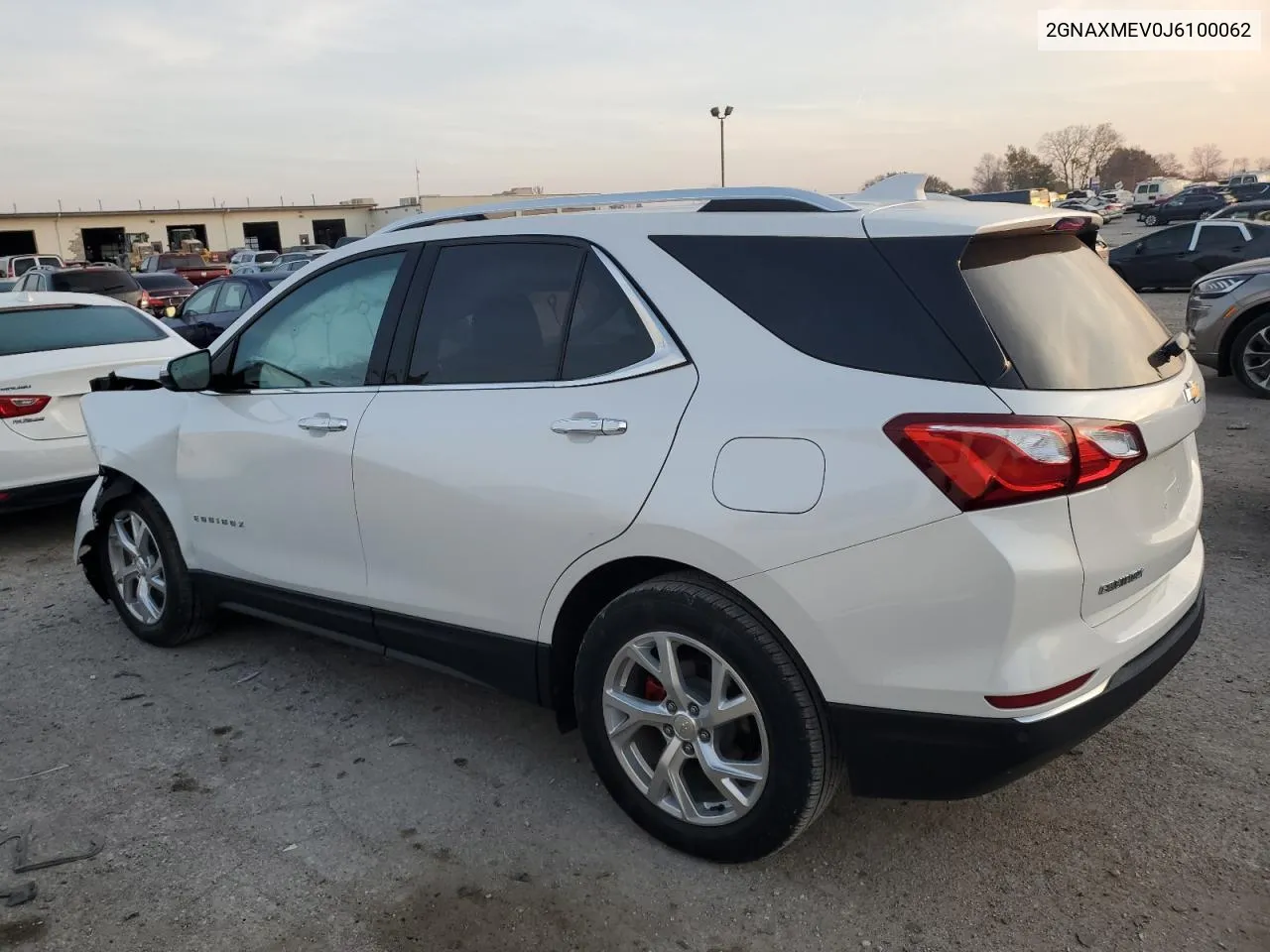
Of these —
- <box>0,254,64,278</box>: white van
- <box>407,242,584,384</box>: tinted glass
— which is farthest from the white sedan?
<box>0,254,64,278</box>: white van

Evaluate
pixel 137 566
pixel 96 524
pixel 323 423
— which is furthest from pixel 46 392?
pixel 323 423

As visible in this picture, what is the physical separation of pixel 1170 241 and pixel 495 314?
1941 centimetres

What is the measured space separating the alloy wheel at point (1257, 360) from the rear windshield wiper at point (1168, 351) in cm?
766

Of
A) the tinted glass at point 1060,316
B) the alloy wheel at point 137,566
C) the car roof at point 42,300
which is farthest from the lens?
the car roof at point 42,300

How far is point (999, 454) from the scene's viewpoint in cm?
231

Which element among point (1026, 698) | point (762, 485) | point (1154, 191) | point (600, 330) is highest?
point (1154, 191)

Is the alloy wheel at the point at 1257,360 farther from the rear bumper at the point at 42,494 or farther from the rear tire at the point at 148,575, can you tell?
the rear bumper at the point at 42,494

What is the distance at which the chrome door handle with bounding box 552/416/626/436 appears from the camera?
283cm

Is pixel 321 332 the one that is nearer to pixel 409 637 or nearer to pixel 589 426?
pixel 409 637

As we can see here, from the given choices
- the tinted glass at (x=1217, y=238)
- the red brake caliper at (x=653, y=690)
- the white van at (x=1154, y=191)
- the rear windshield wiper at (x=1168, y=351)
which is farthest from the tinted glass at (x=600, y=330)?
the white van at (x=1154, y=191)

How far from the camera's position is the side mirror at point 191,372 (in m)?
4.08

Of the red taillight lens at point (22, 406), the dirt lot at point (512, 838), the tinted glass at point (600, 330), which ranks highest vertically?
the tinted glass at point (600, 330)

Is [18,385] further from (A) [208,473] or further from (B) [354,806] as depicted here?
(B) [354,806]

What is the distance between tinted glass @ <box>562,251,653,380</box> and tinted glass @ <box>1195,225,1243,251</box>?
18598 mm
